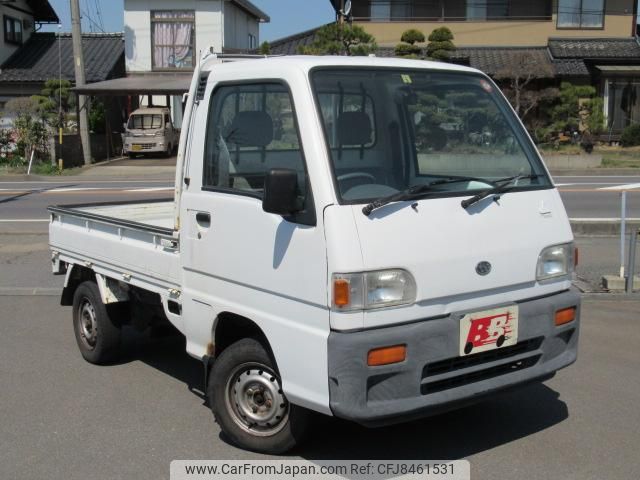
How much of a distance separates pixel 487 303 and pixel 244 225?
1.38m

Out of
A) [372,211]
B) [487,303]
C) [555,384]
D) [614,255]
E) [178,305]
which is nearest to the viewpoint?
[372,211]

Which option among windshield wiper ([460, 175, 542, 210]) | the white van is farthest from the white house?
windshield wiper ([460, 175, 542, 210])

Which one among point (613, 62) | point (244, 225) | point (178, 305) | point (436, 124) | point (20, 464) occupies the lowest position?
point (20, 464)

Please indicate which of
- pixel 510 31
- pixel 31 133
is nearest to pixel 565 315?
pixel 31 133

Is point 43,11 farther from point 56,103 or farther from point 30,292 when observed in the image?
point 30,292

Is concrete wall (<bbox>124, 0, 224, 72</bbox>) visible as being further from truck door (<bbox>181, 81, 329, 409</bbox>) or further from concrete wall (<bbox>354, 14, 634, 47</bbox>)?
truck door (<bbox>181, 81, 329, 409</bbox>)

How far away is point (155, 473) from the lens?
405 cm

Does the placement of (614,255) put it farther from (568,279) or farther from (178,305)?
(178,305)

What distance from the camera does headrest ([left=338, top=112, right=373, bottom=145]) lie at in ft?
13.3

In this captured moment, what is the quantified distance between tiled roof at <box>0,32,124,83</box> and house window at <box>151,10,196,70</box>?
2.61 metres

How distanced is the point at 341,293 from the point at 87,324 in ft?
10.8

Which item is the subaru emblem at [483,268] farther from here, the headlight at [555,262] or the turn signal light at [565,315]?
the turn signal light at [565,315]

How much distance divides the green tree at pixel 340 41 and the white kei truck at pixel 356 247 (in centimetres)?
1935

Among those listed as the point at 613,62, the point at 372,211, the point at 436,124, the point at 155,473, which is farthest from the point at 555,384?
the point at 613,62
